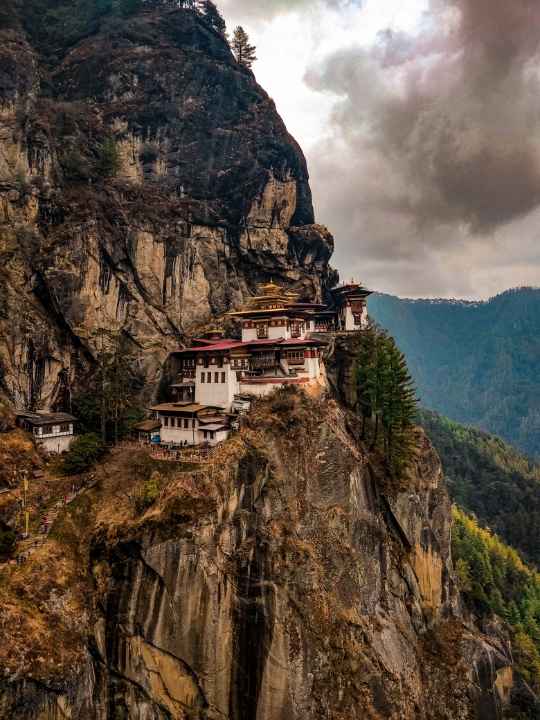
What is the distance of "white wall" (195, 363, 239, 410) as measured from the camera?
1970 inches

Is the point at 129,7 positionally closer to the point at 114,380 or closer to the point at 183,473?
the point at 114,380

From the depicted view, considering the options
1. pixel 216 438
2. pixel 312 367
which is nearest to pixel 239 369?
pixel 312 367

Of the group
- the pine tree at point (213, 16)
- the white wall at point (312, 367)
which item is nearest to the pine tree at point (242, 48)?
the pine tree at point (213, 16)

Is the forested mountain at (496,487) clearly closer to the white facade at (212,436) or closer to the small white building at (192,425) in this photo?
the white facade at (212,436)

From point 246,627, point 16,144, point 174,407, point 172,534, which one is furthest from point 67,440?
point 16,144

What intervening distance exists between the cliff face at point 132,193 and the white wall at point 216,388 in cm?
879

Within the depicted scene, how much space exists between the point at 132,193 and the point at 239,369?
31133 mm

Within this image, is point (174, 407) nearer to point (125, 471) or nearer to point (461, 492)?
point (125, 471)

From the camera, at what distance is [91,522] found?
121 feet

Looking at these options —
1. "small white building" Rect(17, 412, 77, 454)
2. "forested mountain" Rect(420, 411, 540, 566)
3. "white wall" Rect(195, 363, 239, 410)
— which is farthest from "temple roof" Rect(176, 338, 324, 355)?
"forested mountain" Rect(420, 411, 540, 566)

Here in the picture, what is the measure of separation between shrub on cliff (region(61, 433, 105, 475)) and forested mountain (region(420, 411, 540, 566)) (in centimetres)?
Answer: 12423

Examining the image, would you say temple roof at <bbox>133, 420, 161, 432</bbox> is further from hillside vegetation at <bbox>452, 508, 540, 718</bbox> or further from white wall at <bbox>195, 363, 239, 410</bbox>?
hillside vegetation at <bbox>452, 508, 540, 718</bbox>

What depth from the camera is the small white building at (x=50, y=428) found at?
153 ft

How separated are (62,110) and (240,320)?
122ft
